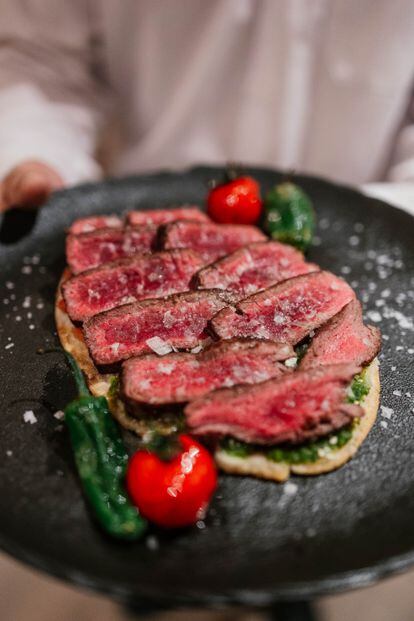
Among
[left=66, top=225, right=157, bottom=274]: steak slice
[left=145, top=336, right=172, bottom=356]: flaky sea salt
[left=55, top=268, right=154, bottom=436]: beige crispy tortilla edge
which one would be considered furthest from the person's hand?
[left=145, top=336, right=172, bottom=356]: flaky sea salt

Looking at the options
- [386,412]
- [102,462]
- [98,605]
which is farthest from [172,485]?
[98,605]

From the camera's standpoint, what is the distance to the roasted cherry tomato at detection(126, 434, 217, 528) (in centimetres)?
212

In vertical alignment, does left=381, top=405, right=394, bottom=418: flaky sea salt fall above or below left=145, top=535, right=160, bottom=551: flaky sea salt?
above

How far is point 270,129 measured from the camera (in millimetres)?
4707

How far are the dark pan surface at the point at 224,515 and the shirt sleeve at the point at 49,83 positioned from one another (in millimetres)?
1935

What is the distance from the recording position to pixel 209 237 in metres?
3.62

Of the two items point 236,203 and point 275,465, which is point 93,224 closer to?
point 236,203

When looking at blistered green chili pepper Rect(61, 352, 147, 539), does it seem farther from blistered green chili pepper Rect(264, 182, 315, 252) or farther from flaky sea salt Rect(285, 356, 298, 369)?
blistered green chili pepper Rect(264, 182, 315, 252)

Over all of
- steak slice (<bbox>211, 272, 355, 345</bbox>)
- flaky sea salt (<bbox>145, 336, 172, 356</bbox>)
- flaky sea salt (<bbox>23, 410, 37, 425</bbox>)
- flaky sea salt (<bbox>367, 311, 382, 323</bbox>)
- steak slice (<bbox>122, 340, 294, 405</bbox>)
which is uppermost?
steak slice (<bbox>211, 272, 355, 345</bbox>)

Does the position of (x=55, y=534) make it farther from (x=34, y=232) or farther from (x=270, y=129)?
(x=270, y=129)

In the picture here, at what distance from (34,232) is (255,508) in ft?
7.86

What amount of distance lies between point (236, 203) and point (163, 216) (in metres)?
0.49

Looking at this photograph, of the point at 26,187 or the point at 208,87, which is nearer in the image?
the point at 26,187

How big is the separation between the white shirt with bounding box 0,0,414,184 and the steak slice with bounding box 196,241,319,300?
1651 mm
